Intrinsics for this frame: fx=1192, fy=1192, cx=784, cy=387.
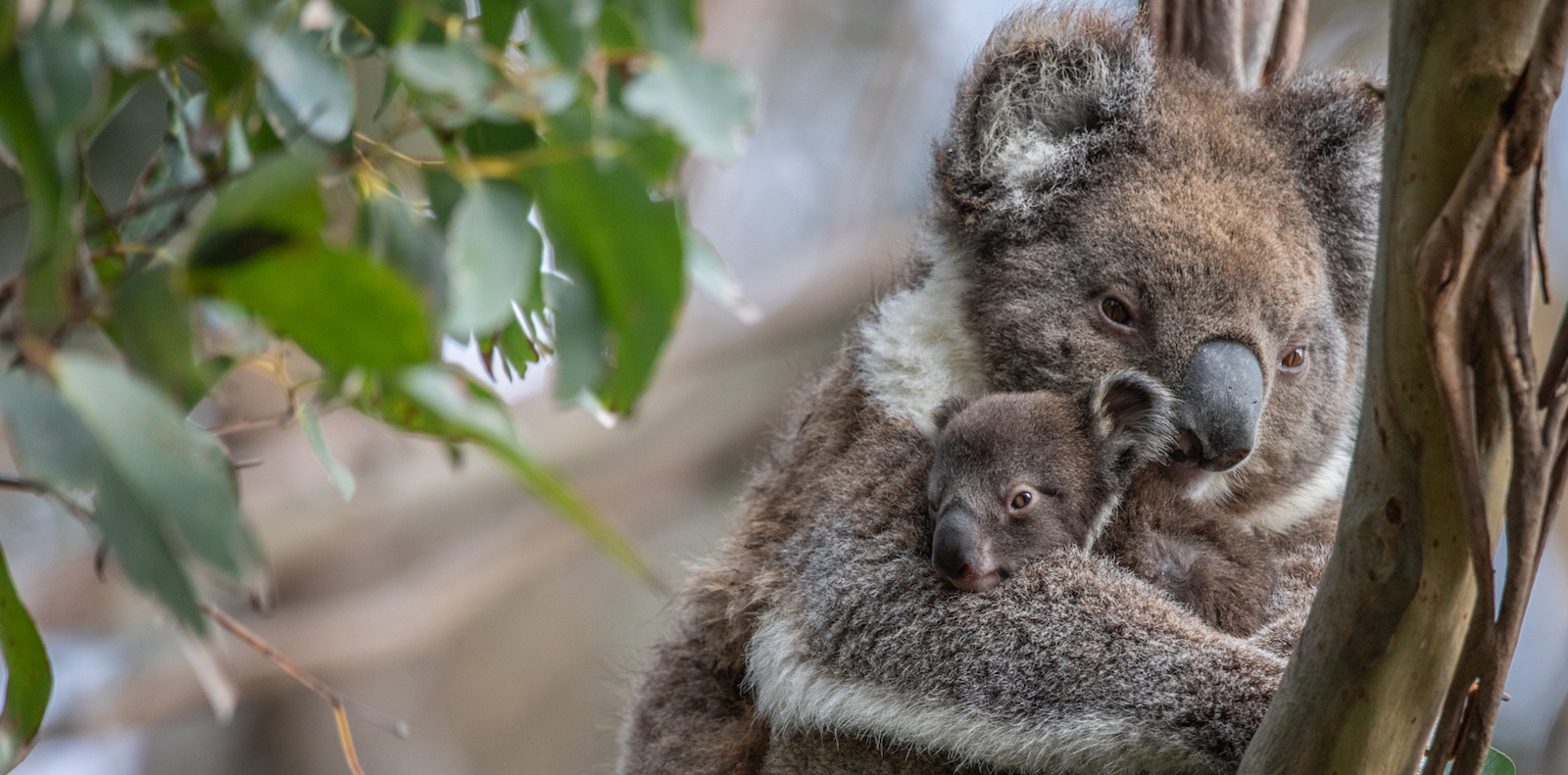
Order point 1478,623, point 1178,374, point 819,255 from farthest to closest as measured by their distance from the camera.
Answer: point 819,255 → point 1178,374 → point 1478,623

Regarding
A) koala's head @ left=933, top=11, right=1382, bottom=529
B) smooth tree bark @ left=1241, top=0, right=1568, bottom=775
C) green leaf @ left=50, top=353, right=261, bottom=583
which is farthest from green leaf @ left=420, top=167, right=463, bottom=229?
koala's head @ left=933, top=11, right=1382, bottom=529

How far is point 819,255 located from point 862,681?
520 centimetres

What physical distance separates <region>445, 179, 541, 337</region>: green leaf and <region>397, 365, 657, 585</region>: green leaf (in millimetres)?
52

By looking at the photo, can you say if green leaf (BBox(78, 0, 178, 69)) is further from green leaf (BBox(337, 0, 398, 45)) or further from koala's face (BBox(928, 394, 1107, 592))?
koala's face (BBox(928, 394, 1107, 592))

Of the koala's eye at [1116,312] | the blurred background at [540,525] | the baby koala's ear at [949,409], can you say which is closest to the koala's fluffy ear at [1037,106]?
the koala's eye at [1116,312]

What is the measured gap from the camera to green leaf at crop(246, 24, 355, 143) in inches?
40.1

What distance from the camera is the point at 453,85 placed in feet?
3.28

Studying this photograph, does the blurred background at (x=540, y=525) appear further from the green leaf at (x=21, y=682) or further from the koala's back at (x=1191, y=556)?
the green leaf at (x=21, y=682)

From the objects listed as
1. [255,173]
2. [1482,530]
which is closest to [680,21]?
[255,173]

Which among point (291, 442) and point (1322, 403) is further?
point (291, 442)

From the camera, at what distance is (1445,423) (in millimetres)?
1233

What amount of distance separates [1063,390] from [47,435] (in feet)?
5.73

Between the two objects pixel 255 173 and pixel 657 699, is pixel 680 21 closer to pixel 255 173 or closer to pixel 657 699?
pixel 255 173

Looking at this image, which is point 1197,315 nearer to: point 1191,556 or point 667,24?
point 1191,556
